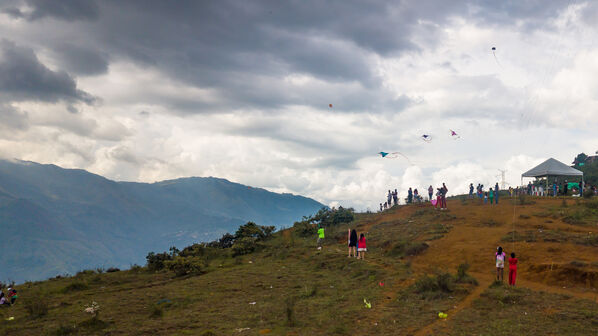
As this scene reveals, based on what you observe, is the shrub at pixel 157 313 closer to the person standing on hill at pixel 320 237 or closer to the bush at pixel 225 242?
the person standing on hill at pixel 320 237

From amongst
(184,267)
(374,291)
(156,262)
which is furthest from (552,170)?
(156,262)

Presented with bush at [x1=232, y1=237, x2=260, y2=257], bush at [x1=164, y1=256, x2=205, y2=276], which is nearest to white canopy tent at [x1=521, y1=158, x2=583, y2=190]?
bush at [x1=232, y1=237, x2=260, y2=257]

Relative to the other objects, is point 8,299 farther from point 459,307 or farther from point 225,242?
point 225,242

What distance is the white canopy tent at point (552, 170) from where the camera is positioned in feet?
139

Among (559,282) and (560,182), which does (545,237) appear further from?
(560,182)

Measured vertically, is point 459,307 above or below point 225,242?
above

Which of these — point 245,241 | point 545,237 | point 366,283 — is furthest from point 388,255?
point 245,241

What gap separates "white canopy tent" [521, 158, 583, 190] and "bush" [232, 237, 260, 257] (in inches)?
1258

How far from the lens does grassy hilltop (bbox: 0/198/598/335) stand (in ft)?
38.9

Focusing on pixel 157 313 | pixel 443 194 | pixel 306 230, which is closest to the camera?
pixel 157 313

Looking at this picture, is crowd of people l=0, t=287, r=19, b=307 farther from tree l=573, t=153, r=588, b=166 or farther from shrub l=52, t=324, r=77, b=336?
tree l=573, t=153, r=588, b=166

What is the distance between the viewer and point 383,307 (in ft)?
45.1

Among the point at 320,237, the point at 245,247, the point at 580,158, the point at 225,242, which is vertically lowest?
the point at 225,242

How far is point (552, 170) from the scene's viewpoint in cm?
4291
